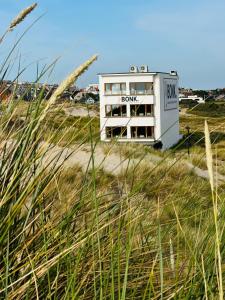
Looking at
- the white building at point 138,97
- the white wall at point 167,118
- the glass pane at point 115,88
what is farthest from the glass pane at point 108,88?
the white wall at point 167,118

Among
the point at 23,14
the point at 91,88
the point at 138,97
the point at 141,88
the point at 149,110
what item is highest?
the point at 141,88

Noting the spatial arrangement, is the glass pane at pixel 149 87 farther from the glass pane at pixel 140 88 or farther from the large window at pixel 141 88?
the glass pane at pixel 140 88

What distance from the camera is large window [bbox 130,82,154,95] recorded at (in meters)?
43.9

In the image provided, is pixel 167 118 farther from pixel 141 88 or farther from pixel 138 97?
pixel 141 88

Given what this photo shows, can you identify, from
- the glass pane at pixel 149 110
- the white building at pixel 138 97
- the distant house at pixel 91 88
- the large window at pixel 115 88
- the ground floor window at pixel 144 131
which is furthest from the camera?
the glass pane at pixel 149 110

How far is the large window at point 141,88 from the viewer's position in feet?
144

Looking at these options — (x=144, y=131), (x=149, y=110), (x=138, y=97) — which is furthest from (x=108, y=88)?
(x=144, y=131)

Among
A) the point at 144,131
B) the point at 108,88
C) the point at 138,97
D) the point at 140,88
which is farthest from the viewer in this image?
the point at 138,97

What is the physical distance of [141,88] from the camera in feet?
146

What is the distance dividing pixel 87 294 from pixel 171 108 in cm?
4833

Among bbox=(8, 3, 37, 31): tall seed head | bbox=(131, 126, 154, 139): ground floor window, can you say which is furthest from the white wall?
bbox=(8, 3, 37, 31): tall seed head

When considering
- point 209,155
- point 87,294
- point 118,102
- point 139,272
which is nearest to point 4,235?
point 87,294

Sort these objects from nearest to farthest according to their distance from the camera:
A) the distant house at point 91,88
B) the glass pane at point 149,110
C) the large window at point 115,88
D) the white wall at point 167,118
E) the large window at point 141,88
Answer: the distant house at point 91,88, the large window at point 141,88, the large window at point 115,88, the glass pane at point 149,110, the white wall at point 167,118

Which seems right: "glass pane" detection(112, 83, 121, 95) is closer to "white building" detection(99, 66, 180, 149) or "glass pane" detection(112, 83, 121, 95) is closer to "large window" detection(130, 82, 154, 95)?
"white building" detection(99, 66, 180, 149)
